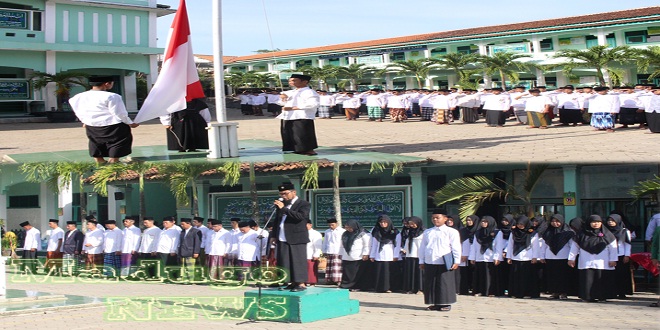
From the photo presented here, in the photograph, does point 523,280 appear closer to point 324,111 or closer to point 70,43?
point 324,111

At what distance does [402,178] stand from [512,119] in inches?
436

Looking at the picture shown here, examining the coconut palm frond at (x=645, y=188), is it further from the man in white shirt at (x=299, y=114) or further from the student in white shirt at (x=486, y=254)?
the man in white shirt at (x=299, y=114)

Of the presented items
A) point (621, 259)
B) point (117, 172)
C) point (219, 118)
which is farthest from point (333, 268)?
point (219, 118)

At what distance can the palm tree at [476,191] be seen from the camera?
13547 millimetres

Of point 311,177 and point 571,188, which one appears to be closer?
point 311,177

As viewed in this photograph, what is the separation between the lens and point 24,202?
37.1 ft

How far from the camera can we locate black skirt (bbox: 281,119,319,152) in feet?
32.6

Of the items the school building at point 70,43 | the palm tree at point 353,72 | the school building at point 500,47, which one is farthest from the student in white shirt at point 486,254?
the palm tree at point 353,72

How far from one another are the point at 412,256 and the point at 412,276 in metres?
0.38

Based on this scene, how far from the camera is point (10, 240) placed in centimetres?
1190

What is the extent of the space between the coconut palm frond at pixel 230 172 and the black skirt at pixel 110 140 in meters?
1.42

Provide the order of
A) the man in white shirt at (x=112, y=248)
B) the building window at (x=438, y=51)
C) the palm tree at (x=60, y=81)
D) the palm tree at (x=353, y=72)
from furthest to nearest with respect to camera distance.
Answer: the building window at (x=438, y=51)
the palm tree at (x=353, y=72)
the palm tree at (x=60, y=81)
the man in white shirt at (x=112, y=248)

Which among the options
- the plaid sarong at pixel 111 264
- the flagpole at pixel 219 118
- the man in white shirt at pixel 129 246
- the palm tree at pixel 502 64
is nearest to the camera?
the flagpole at pixel 219 118

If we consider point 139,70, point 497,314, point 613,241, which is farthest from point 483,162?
point 139,70
